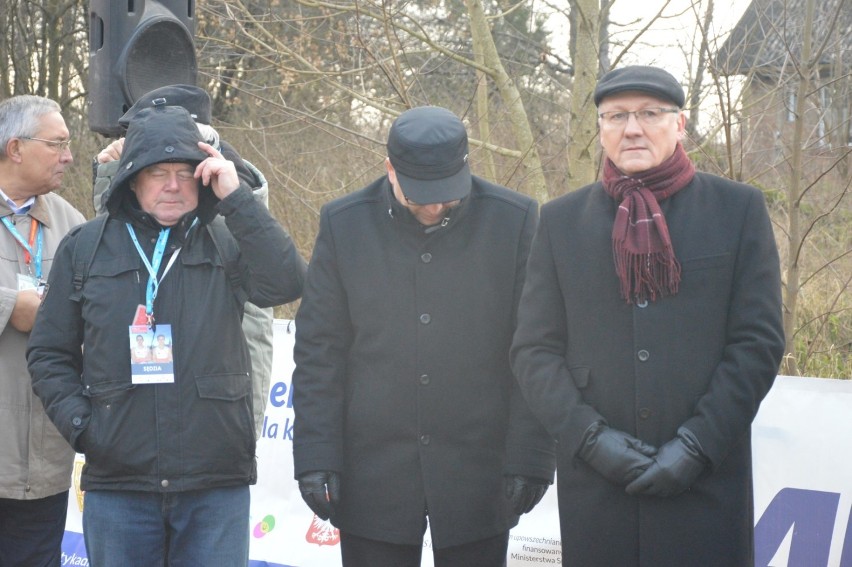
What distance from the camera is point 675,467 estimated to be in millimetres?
2977

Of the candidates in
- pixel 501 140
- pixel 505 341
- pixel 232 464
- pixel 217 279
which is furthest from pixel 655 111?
pixel 501 140

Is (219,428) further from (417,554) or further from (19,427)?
(19,427)

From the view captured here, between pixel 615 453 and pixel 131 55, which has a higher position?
pixel 131 55

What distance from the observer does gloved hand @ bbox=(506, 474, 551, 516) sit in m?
3.37

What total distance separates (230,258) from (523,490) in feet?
4.08

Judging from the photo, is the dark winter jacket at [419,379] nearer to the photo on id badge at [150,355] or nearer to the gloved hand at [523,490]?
the gloved hand at [523,490]

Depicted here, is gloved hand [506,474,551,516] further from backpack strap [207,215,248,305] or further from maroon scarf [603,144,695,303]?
backpack strap [207,215,248,305]

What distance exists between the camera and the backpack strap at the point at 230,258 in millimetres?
3654

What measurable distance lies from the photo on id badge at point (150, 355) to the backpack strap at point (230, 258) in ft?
0.98

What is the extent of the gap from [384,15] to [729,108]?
2.04 meters

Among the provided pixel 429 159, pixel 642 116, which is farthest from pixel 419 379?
pixel 642 116

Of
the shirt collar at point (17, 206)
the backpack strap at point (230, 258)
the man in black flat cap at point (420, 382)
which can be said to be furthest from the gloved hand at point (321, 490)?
the shirt collar at point (17, 206)

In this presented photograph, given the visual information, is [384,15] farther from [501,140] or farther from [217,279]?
[501,140]

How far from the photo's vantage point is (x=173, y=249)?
3613 mm
